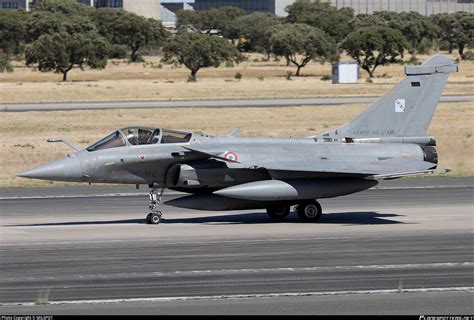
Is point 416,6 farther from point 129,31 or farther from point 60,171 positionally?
point 60,171

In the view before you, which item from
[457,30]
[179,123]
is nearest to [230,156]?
[179,123]

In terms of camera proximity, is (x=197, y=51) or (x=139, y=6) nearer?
(x=197, y=51)

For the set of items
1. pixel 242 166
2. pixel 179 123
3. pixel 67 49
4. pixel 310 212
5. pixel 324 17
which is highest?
pixel 324 17

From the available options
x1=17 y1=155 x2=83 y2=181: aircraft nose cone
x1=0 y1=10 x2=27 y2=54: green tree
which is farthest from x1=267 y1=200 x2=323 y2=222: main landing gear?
x1=0 y1=10 x2=27 y2=54: green tree

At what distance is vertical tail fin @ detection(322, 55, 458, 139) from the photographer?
23.2 metres

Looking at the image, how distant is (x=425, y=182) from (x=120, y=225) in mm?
11870

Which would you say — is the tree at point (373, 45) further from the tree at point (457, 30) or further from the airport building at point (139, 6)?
the airport building at point (139, 6)

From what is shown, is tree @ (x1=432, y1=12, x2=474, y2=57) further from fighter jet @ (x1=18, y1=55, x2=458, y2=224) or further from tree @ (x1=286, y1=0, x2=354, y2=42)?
fighter jet @ (x1=18, y1=55, x2=458, y2=224)

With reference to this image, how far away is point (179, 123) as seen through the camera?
46.7m

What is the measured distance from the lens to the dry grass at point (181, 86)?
6347cm

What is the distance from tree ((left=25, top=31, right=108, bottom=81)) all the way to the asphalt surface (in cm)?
3009

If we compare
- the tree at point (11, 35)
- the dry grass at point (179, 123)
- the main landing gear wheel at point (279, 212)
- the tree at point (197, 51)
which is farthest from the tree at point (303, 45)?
the main landing gear wheel at point (279, 212)

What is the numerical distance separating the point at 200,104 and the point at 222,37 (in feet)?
189

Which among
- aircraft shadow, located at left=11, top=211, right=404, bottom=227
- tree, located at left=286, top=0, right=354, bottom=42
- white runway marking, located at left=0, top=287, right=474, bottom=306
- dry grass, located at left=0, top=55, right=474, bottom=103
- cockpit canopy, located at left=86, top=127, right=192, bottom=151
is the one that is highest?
tree, located at left=286, top=0, right=354, bottom=42
